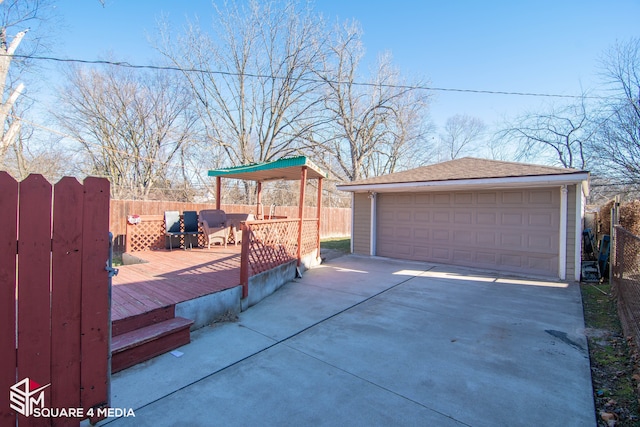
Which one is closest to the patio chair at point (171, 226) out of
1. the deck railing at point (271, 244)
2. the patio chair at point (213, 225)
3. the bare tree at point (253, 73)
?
the patio chair at point (213, 225)

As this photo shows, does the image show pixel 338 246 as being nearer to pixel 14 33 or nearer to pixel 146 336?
pixel 146 336

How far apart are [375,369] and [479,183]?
5.90 m

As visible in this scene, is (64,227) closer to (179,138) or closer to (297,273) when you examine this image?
(297,273)

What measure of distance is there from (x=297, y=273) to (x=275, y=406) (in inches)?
166

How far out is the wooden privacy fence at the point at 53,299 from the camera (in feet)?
5.24

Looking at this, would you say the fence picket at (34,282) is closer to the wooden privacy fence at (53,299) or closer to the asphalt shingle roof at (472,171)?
the wooden privacy fence at (53,299)

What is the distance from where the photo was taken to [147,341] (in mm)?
2830

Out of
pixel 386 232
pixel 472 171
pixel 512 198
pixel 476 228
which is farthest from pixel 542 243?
pixel 386 232

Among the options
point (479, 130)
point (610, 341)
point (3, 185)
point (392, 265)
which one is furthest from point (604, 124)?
point (3, 185)

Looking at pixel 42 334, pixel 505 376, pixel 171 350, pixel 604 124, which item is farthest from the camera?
pixel 604 124

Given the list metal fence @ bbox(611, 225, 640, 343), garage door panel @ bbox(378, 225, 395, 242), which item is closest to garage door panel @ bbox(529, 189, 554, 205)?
metal fence @ bbox(611, 225, 640, 343)

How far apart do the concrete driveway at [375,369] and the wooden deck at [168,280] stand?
1.84 feet

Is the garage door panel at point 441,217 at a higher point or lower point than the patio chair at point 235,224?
higher

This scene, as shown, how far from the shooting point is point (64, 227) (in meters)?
1.77
